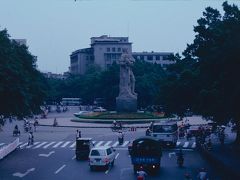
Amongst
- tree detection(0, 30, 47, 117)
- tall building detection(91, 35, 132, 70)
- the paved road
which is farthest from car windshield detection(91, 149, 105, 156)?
tall building detection(91, 35, 132, 70)

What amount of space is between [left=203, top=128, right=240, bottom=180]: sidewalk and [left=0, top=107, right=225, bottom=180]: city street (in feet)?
1.94

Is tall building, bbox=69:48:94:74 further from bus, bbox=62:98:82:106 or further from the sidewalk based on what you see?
the sidewalk

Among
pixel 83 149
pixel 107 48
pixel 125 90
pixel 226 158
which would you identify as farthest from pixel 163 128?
pixel 107 48

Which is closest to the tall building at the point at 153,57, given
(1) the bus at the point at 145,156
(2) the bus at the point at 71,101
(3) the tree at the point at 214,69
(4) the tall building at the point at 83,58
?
(4) the tall building at the point at 83,58

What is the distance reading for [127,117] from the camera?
71.2 m

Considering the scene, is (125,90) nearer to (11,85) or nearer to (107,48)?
(11,85)

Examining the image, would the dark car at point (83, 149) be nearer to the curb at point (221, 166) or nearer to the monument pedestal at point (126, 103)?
the curb at point (221, 166)

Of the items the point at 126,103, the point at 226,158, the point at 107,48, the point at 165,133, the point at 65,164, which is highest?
the point at 107,48

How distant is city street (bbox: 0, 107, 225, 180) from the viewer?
29.9 metres

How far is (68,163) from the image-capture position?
3531 cm

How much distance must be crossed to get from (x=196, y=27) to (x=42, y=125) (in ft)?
120

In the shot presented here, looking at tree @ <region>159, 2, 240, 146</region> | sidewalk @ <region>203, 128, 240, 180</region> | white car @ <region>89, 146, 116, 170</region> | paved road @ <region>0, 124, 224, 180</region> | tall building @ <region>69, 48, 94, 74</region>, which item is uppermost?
tall building @ <region>69, 48, 94, 74</region>

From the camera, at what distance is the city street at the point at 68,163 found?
2994 cm

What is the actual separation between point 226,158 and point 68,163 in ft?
37.8
